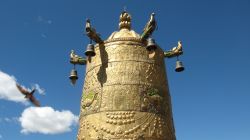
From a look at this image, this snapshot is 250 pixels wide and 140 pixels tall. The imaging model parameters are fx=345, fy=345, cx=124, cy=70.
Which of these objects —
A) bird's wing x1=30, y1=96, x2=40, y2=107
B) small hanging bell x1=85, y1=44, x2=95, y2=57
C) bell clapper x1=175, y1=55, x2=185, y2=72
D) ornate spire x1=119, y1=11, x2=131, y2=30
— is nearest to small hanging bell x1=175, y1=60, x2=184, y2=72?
bell clapper x1=175, y1=55, x2=185, y2=72

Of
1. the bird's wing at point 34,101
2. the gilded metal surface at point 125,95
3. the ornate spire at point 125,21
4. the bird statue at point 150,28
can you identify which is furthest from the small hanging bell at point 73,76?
the bird statue at point 150,28

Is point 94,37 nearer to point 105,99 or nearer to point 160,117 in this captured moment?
point 105,99

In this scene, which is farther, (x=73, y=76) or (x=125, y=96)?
(x=73, y=76)

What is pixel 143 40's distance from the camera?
12500 millimetres

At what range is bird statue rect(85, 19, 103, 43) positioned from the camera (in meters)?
11.8

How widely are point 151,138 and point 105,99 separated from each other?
1.98 m

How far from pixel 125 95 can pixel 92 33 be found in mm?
2499

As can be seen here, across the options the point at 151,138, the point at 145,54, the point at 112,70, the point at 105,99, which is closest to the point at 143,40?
the point at 145,54

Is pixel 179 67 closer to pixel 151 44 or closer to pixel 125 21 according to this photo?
pixel 151 44

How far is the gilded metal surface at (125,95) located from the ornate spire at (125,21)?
1.22 meters

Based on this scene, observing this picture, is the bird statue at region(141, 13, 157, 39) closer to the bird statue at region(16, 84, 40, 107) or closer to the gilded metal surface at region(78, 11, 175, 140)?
the gilded metal surface at region(78, 11, 175, 140)

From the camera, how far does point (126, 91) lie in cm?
1141

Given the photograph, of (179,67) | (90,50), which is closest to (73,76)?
(90,50)

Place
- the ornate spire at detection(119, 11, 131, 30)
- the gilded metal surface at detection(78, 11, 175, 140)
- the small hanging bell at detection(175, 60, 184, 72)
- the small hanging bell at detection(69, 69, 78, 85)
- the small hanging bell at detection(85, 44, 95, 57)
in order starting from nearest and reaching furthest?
the gilded metal surface at detection(78, 11, 175, 140) → the small hanging bell at detection(85, 44, 95, 57) → the small hanging bell at detection(175, 60, 184, 72) → the small hanging bell at detection(69, 69, 78, 85) → the ornate spire at detection(119, 11, 131, 30)
